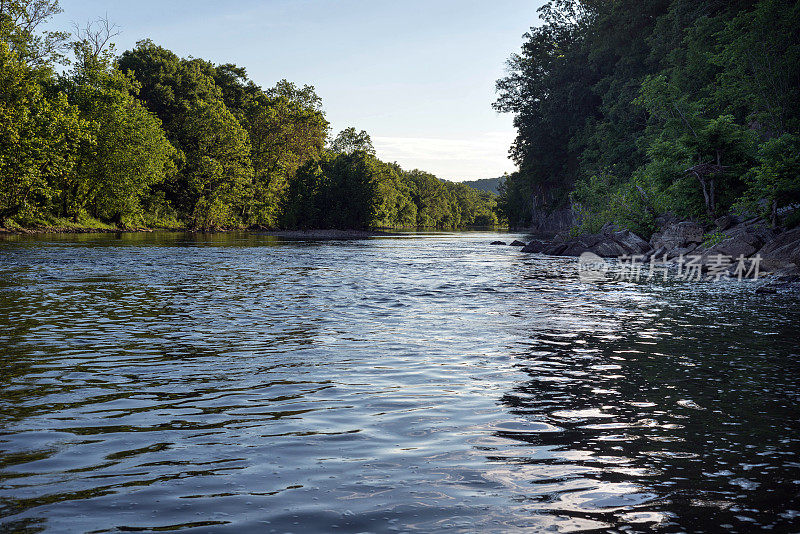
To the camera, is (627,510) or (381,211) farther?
(381,211)

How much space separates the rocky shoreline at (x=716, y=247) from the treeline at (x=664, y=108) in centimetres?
93

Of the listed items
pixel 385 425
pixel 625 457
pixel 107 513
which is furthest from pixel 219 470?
pixel 625 457

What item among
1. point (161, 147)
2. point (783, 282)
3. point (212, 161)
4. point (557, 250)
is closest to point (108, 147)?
point (161, 147)

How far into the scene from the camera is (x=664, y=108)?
39625 millimetres

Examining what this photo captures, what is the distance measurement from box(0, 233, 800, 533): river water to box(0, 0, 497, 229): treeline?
143 feet

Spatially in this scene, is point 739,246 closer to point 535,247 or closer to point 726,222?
point 726,222

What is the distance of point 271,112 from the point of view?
96.5m

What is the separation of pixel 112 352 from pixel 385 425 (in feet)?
17.1

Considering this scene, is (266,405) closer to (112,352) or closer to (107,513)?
(107,513)

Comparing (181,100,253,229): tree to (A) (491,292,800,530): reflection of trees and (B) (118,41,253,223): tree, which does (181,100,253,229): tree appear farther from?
(A) (491,292,800,530): reflection of trees

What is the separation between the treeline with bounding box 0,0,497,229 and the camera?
163 ft

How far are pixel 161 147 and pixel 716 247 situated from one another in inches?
2334

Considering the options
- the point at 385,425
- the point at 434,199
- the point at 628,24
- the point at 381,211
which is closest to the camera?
the point at 385,425

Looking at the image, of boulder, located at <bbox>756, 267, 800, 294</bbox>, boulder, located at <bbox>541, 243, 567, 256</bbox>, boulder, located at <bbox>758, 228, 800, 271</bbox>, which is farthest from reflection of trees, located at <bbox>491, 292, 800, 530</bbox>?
boulder, located at <bbox>541, 243, 567, 256</bbox>
